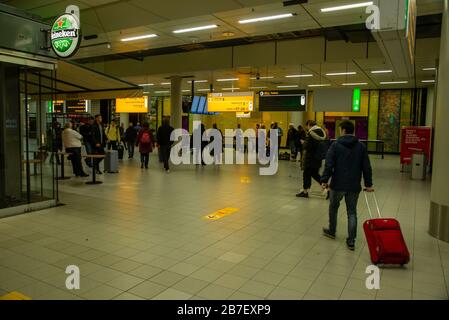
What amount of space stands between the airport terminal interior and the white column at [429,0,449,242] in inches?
1.1

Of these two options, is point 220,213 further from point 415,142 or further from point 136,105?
point 136,105

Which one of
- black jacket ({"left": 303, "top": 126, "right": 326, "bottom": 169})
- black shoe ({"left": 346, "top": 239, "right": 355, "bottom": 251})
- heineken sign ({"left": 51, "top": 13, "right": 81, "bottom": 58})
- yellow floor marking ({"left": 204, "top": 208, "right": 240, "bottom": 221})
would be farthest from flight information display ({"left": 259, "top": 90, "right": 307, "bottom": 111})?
black shoe ({"left": 346, "top": 239, "right": 355, "bottom": 251})

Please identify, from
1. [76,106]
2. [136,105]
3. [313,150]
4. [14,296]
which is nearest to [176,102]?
[136,105]

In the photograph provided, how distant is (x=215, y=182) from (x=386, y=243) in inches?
242

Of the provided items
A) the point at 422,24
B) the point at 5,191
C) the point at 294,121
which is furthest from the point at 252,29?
the point at 294,121

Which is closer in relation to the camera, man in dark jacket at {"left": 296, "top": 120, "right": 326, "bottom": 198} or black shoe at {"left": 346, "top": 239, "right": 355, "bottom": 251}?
black shoe at {"left": 346, "top": 239, "right": 355, "bottom": 251}

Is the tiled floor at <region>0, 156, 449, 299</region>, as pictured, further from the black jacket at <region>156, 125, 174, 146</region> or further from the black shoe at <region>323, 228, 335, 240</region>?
the black jacket at <region>156, 125, 174, 146</region>

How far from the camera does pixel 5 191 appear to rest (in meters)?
6.68

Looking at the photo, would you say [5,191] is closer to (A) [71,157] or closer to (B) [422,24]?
(A) [71,157]

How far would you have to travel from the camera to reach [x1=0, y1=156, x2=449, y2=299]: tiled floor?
11.4 feet

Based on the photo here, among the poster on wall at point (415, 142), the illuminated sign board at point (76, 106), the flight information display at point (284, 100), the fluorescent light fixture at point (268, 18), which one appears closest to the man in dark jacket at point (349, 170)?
the fluorescent light fixture at point (268, 18)

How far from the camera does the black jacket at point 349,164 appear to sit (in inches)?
181
